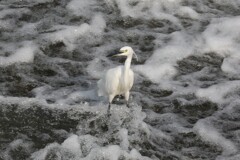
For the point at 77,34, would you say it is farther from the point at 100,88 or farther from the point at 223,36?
the point at 223,36

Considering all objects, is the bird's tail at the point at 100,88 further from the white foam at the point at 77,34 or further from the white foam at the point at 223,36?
the white foam at the point at 223,36

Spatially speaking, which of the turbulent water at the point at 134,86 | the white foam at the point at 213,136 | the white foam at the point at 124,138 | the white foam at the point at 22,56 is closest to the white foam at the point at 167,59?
the turbulent water at the point at 134,86

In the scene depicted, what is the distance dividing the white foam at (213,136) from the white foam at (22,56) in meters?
2.24

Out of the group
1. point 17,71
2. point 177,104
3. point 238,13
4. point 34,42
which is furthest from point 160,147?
point 238,13

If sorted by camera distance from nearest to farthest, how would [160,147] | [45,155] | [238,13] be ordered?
1. [45,155]
2. [160,147]
3. [238,13]

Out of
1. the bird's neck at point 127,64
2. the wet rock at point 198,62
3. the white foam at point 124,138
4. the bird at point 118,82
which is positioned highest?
the bird's neck at point 127,64

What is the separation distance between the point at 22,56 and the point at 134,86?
4.75 ft

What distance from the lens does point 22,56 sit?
21.0 ft

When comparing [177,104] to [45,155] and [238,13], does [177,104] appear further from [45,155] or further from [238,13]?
[238,13]

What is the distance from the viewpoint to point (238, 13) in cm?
761

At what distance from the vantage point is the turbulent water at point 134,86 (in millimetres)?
5074

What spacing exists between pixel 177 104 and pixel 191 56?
1.12 meters

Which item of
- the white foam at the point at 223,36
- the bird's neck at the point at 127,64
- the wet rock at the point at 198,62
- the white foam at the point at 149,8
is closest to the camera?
the bird's neck at the point at 127,64

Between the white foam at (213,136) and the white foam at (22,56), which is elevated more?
the white foam at (22,56)
